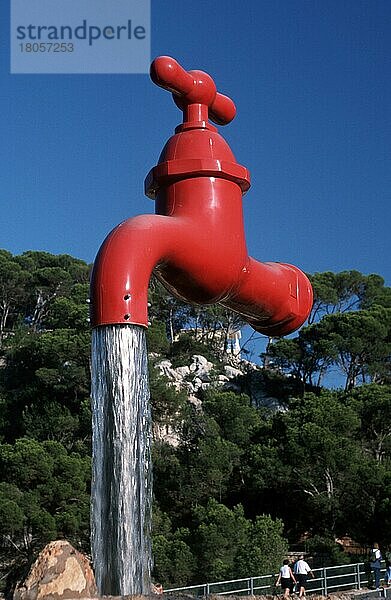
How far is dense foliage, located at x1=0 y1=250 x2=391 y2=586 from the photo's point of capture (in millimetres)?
21172

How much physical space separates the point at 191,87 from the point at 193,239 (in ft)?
2.25

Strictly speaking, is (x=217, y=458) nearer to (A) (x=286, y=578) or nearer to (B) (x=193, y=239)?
(A) (x=286, y=578)

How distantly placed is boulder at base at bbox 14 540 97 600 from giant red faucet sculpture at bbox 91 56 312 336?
→ 79cm

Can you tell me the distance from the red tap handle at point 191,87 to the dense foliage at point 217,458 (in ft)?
40.9

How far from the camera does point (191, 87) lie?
11.0 ft

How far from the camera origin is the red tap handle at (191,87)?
3217 mm

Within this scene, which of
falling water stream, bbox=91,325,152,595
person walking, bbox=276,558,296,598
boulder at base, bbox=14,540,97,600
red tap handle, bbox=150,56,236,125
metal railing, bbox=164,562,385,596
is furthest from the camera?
metal railing, bbox=164,562,385,596

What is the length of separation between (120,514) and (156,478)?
80.3 feet

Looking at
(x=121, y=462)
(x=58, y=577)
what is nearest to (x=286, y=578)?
(x=121, y=462)

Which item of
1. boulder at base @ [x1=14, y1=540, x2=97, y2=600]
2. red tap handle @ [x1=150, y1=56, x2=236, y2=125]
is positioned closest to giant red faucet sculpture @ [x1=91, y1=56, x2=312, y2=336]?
red tap handle @ [x1=150, y1=56, x2=236, y2=125]

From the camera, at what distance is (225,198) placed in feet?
10.8

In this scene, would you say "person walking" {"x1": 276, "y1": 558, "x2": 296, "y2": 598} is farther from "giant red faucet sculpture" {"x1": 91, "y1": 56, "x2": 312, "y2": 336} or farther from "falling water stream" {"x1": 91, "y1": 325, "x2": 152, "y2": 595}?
"falling water stream" {"x1": 91, "y1": 325, "x2": 152, "y2": 595}

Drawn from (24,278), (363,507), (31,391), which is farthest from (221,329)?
(363,507)

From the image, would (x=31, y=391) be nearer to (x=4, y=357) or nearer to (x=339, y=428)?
(x=4, y=357)
